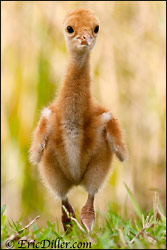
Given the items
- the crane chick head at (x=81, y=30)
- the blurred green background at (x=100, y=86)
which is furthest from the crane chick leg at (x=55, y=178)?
the blurred green background at (x=100, y=86)

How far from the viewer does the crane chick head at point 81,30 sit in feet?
4.72

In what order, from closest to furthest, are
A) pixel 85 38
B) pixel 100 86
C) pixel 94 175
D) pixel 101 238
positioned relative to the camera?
pixel 101 238, pixel 85 38, pixel 94 175, pixel 100 86

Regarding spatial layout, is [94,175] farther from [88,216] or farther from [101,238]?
[101,238]

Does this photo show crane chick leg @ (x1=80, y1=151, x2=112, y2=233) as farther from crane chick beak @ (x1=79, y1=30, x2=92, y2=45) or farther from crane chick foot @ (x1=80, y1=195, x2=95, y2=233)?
crane chick beak @ (x1=79, y1=30, x2=92, y2=45)

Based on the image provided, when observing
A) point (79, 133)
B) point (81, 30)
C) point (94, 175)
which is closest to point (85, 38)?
point (81, 30)

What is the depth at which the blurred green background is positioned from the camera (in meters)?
2.83

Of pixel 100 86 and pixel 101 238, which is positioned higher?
pixel 100 86

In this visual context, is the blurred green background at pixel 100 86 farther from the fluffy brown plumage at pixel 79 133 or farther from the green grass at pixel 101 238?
the green grass at pixel 101 238

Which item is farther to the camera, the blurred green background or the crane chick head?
the blurred green background

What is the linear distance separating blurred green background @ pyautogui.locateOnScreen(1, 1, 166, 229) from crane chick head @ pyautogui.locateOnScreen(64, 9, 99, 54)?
1281 mm

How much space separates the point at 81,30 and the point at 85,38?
0.12 ft

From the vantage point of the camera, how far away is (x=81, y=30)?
57.0 inches

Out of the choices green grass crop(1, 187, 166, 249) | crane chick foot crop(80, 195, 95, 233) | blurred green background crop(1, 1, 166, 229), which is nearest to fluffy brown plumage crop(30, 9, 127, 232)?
crane chick foot crop(80, 195, 95, 233)

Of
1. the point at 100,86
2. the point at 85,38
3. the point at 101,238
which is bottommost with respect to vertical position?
the point at 101,238
